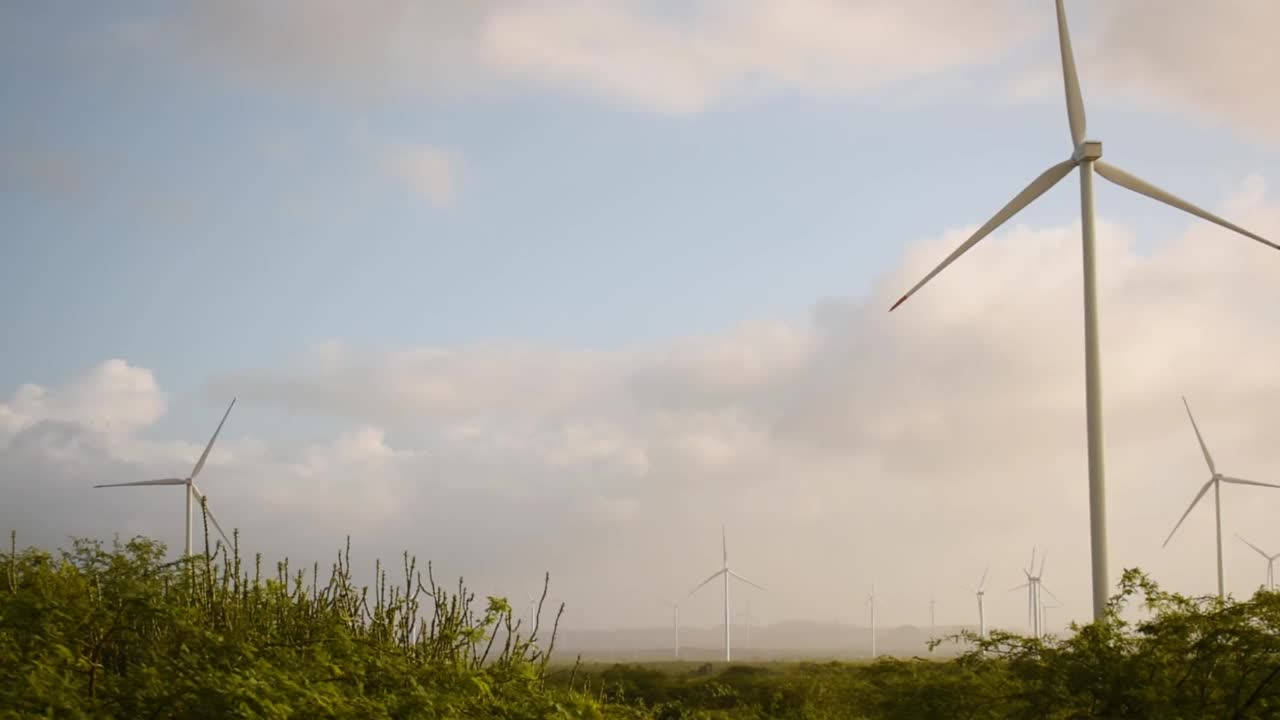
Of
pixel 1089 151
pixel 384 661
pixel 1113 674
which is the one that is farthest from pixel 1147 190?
pixel 384 661

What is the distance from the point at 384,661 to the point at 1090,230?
98.0 ft

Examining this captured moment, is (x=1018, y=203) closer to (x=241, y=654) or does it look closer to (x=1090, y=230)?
(x=1090, y=230)

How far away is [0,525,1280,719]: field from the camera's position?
40.5ft

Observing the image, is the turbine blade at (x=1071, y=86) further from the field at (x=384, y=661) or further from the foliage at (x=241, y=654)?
the foliage at (x=241, y=654)

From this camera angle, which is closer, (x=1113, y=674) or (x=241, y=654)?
(x=241, y=654)

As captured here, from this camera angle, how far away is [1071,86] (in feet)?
142

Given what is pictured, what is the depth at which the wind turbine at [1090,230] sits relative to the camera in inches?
1405

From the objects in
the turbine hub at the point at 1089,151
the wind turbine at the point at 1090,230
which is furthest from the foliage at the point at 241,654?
the turbine hub at the point at 1089,151

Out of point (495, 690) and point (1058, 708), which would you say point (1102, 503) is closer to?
point (1058, 708)

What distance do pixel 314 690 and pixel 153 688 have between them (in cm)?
164

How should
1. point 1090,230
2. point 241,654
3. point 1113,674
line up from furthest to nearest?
point 1090,230
point 1113,674
point 241,654

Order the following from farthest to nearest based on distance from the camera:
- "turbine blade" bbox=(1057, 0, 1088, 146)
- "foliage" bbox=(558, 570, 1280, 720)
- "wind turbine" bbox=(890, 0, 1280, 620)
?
"turbine blade" bbox=(1057, 0, 1088, 146), "wind turbine" bbox=(890, 0, 1280, 620), "foliage" bbox=(558, 570, 1280, 720)

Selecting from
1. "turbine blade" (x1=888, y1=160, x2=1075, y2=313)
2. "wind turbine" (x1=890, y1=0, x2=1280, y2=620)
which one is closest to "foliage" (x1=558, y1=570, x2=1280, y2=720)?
"wind turbine" (x1=890, y1=0, x2=1280, y2=620)

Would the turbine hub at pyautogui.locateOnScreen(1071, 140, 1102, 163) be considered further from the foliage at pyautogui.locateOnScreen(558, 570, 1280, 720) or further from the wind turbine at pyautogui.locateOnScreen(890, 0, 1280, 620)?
the foliage at pyautogui.locateOnScreen(558, 570, 1280, 720)
